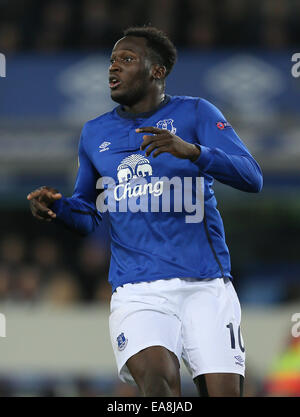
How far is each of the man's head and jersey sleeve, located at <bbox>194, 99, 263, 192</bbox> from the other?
1.04ft

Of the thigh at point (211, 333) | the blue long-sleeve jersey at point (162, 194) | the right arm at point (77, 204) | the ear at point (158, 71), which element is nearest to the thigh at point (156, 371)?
the thigh at point (211, 333)

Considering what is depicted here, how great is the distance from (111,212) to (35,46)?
24.4ft

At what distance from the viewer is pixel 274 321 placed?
27.5 ft

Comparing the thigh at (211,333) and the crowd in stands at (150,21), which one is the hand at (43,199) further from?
the crowd in stands at (150,21)

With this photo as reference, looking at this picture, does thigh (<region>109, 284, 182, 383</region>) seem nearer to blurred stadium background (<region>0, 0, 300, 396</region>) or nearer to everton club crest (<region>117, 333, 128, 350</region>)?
everton club crest (<region>117, 333, 128, 350</region>)

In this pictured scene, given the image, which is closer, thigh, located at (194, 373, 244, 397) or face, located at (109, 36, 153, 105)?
thigh, located at (194, 373, 244, 397)

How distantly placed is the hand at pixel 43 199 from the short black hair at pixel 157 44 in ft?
3.16

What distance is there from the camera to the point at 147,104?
174 inches

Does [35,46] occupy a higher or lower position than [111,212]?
higher

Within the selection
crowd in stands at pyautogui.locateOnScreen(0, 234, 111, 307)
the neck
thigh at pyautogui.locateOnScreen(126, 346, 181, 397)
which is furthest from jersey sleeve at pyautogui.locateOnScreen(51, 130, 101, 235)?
crowd in stands at pyautogui.locateOnScreen(0, 234, 111, 307)

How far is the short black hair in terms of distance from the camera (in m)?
4.46
